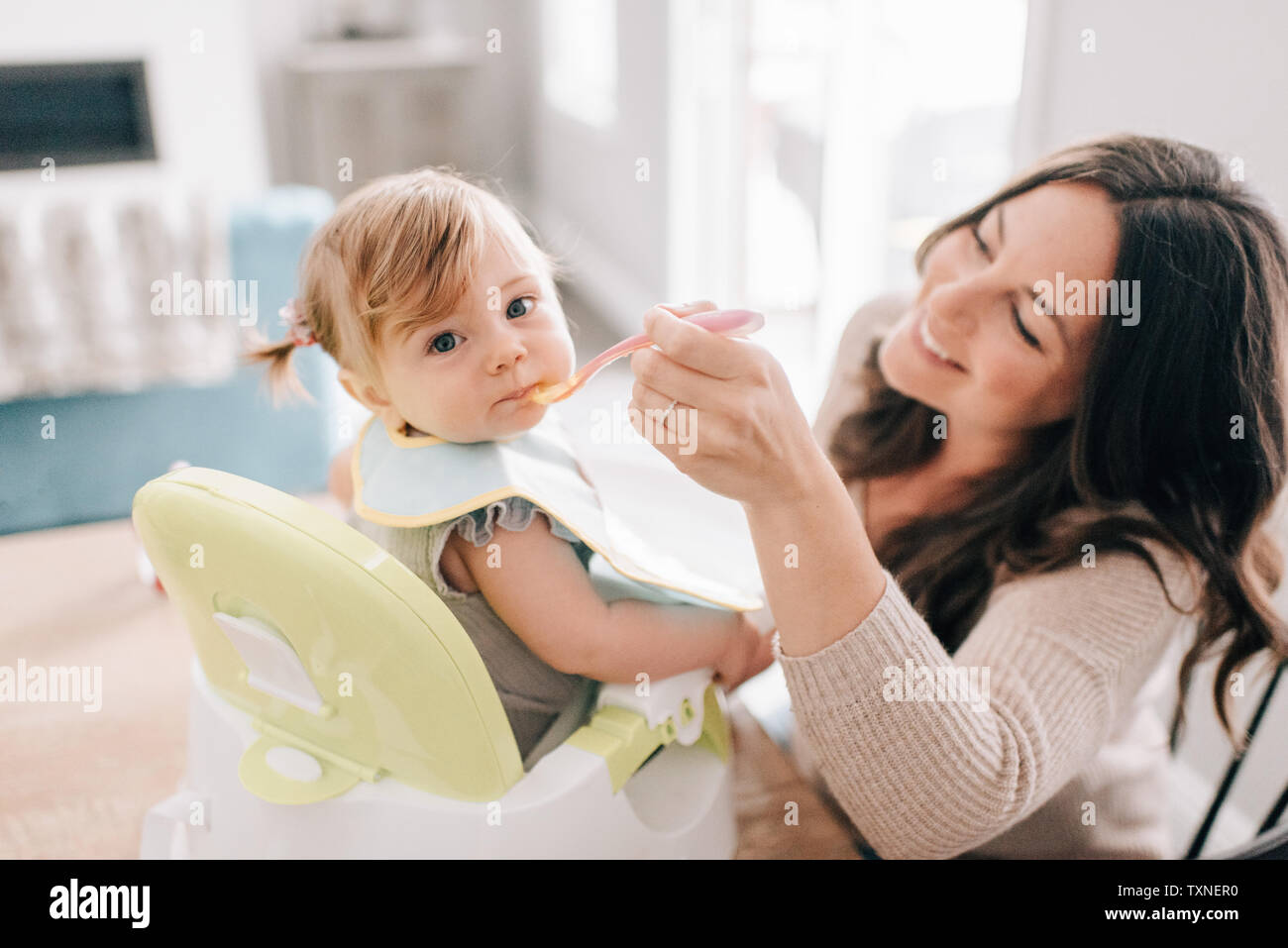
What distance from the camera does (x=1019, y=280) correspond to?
2.48ft

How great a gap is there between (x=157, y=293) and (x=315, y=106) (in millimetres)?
2585

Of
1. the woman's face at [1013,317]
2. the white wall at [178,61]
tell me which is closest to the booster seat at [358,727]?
the woman's face at [1013,317]

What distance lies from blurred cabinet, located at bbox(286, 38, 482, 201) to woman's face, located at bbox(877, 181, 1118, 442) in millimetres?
3591

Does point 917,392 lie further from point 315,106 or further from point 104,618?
point 315,106

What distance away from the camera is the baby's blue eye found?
1.97 feet

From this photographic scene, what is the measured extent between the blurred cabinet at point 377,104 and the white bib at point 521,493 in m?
3.70

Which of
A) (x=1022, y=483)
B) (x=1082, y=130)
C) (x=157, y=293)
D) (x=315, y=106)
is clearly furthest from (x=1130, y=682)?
(x=315, y=106)

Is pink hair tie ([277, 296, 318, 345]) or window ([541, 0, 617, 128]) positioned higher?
window ([541, 0, 617, 128])

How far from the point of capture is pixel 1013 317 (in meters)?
0.77

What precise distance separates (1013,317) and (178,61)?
3281 mm

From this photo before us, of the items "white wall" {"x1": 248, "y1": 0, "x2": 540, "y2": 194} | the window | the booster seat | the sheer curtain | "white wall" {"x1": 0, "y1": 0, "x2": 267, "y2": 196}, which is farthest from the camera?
"white wall" {"x1": 248, "y1": 0, "x2": 540, "y2": 194}
